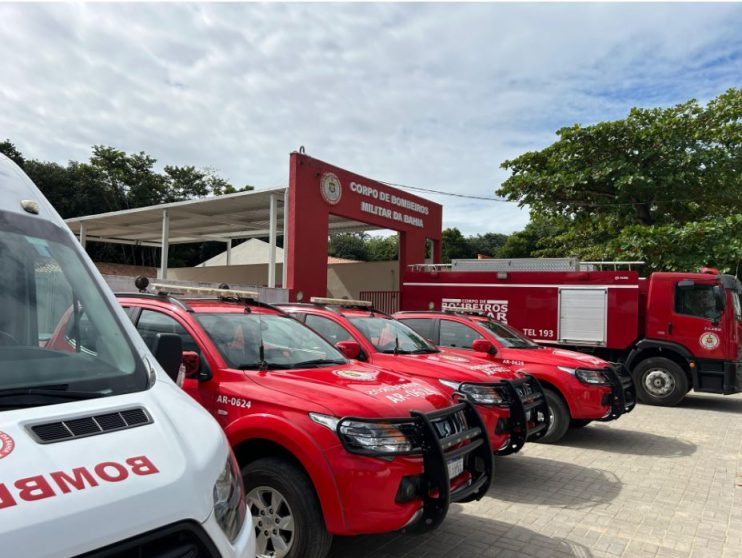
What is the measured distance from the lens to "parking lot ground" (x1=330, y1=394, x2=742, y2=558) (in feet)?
13.4

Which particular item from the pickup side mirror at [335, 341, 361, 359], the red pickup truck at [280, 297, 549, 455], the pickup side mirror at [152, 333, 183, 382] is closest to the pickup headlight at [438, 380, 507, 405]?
the red pickup truck at [280, 297, 549, 455]

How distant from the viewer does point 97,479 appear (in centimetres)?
169

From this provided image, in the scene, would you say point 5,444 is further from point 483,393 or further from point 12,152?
point 12,152

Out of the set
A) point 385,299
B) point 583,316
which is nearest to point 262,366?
point 583,316

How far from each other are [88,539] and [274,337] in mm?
2912

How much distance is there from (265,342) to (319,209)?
35.5 feet

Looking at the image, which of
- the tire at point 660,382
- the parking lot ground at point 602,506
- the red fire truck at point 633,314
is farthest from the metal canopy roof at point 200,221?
the parking lot ground at point 602,506

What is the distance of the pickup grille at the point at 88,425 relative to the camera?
1784 mm

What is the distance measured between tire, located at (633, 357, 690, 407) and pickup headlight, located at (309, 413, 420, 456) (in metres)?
9.03

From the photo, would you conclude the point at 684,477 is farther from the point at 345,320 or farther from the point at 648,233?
the point at 648,233

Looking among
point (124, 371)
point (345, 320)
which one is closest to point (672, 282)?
point (345, 320)

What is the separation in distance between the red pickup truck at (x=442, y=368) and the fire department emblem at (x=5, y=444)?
12.0 feet

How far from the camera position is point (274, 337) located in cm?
446

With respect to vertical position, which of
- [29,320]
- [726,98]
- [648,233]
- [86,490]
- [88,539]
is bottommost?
[88,539]
